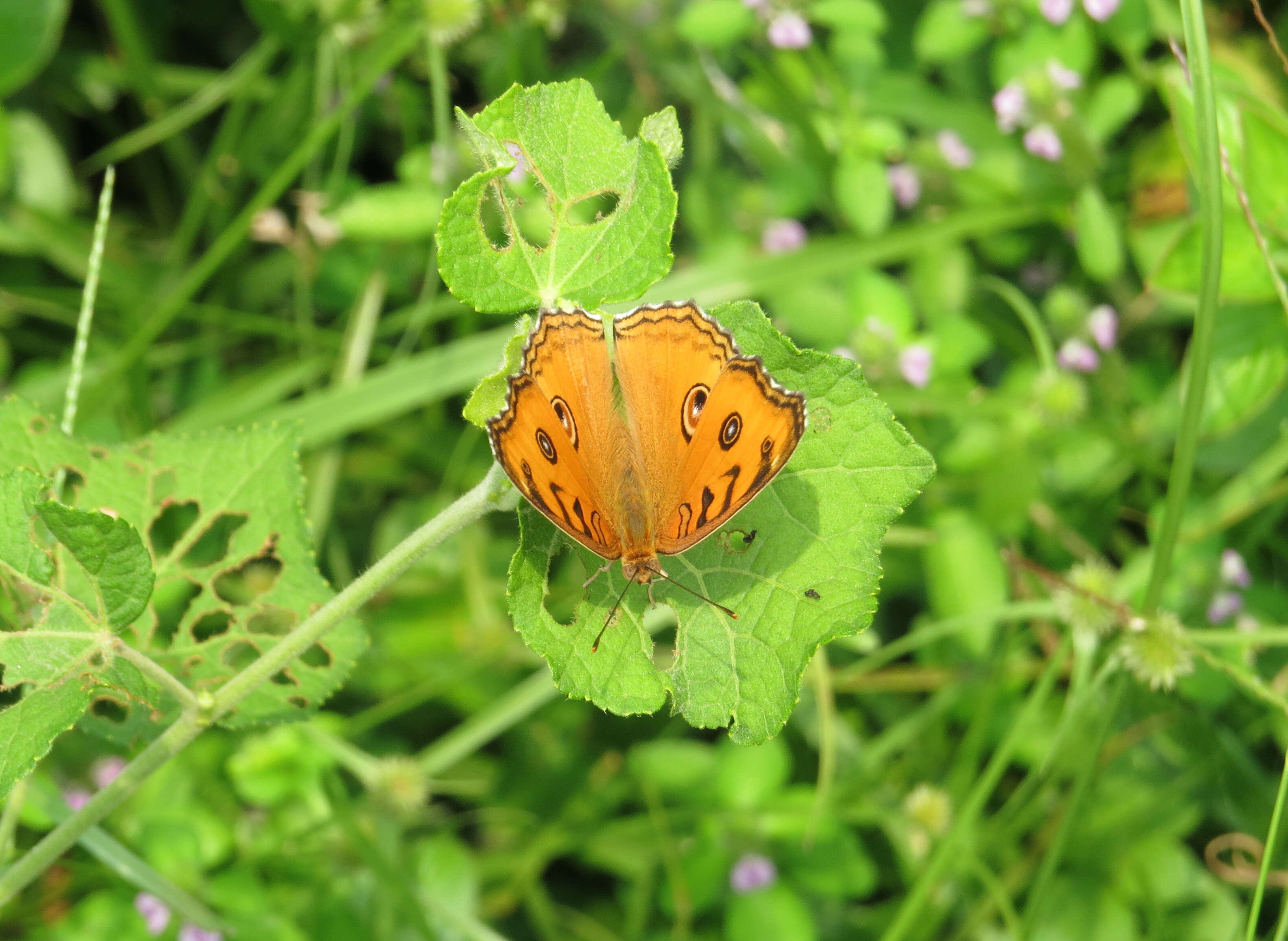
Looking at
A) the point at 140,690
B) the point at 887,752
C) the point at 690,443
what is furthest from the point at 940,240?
the point at 140,690

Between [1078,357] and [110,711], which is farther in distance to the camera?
[1078,357]

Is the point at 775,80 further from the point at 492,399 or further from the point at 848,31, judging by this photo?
the point at 492,399

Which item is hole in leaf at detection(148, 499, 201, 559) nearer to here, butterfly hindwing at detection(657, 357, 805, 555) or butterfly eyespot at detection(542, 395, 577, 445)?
butterfly eyespot at detection(542, 395, 577, 445)

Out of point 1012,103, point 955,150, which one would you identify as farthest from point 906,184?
point 1012,103

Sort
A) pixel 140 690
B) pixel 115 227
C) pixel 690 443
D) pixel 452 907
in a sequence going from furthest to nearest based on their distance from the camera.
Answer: pixel 115 227
pixel 452 907
pixel 690 443
pixel 140 690

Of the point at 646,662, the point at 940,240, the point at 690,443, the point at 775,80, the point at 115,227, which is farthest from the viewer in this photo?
the point at 115,227

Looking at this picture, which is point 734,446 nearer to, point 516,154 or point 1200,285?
point 516,154
